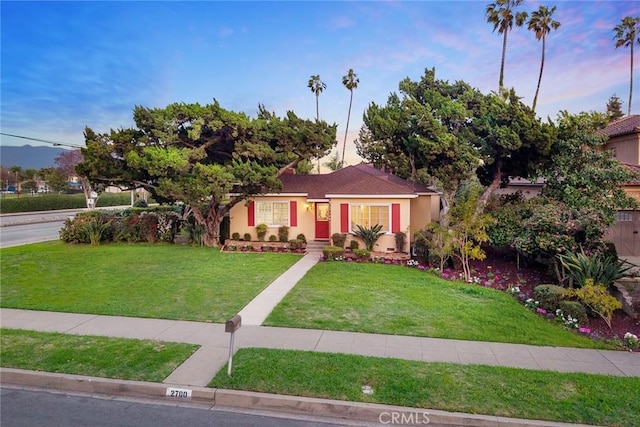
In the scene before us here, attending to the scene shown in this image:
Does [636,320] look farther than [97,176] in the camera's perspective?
No

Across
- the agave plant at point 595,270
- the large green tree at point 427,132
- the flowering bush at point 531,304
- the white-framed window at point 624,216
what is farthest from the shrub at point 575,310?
the white-framed window at point 624,216

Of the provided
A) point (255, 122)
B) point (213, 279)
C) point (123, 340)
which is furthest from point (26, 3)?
point (123, 340)

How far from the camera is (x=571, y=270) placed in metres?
10.7

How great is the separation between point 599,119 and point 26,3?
21242mm

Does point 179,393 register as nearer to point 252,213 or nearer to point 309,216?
point 309,216

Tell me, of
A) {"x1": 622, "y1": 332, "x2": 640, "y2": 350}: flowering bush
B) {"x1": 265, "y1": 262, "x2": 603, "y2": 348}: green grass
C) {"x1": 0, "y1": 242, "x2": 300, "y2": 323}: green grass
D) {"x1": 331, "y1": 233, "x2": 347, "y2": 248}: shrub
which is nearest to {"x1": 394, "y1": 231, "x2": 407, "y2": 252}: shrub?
{"x1": 331, "y1": 233, "x2": 347, "y2": 248}: shrub

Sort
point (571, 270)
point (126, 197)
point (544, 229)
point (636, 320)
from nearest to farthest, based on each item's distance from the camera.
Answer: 1. point (636, 320)
2. point (571, 270)
3. point (544, 229)
4. point (126, 197)

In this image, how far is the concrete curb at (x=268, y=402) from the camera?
491 centimetres

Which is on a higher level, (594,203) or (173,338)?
(594,203)

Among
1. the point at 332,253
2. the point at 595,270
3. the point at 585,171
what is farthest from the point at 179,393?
the point at 585,171

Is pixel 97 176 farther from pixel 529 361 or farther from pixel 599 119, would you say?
pixel 599 119

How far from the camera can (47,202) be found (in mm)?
43719

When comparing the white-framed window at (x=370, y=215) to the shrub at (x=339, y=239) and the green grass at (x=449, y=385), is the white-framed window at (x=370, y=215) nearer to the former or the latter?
the shrub at (x=339, y=239)

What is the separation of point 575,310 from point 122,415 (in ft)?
30.9
